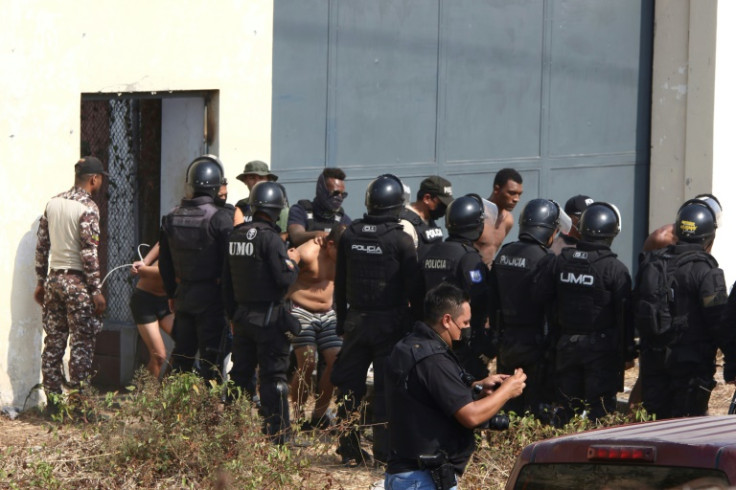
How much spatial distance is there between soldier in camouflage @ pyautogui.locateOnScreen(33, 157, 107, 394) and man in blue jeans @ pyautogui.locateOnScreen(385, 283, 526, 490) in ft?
14.6

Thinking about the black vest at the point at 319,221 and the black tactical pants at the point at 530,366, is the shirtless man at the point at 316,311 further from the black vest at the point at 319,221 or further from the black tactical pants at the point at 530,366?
the black tactical pants at the point at 530,366

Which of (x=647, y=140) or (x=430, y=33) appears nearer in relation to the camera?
(x=430, y=33)

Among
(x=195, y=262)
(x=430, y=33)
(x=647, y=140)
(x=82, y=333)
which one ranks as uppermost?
(x=430, y=33)

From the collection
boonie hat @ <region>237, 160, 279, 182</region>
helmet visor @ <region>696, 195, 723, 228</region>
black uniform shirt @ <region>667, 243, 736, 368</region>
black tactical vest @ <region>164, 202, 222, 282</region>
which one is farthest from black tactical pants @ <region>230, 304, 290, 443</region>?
helmet visor @ <region>696, 195, 723, 228</region>

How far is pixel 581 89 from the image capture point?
518 inches

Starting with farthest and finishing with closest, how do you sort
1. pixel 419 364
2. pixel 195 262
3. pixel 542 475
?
pixel 195 262 → pixel 419 364 → pixel 542 475

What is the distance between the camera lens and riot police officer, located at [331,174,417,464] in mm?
8312

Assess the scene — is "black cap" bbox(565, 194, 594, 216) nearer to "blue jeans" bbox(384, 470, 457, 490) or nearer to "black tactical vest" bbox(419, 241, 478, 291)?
"black tactical vest" bbox(419, 241, 478, 291)

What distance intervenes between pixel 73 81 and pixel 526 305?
433 cm

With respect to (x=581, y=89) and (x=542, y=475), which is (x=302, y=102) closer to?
(x=581, y=89)

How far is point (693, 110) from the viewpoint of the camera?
1310cm

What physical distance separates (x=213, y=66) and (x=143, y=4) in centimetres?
82

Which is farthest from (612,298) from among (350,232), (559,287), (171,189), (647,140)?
(647,140)

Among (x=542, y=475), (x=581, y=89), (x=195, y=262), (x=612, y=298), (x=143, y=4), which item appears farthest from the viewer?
(x=581, y=89)
